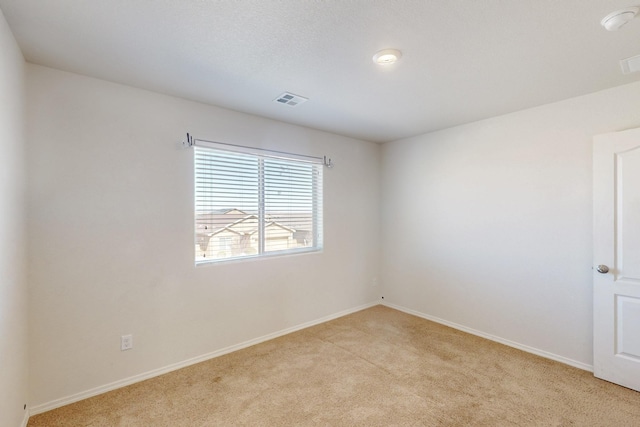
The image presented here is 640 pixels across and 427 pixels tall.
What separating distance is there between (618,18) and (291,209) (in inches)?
117

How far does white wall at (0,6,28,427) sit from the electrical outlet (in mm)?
555

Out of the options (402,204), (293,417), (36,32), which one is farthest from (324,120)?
(293,417)

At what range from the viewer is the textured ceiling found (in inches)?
59.4

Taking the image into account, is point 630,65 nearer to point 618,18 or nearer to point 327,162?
point 618,18

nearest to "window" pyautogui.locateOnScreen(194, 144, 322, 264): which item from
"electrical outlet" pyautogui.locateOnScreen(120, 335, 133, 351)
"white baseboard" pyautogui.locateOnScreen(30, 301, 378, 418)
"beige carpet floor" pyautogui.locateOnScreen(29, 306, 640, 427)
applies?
"electrical outlet" pyautogui.locateOnScreen(120, 335, 133, 351)

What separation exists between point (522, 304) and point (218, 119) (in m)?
3.65

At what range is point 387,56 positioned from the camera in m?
1.92

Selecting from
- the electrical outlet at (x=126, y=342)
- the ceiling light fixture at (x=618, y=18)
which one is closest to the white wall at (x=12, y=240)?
the electrical outlet at (x=126, y=342)

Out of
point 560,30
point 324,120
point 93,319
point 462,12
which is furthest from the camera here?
point 324,120

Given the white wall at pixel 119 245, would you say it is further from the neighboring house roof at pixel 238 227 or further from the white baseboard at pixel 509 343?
the white baseboard at pixel 509 343

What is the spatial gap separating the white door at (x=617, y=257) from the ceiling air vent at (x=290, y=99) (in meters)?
2.59

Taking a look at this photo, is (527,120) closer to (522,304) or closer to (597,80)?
(597,80)

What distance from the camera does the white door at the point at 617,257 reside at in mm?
2311

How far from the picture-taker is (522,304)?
3018 mm
